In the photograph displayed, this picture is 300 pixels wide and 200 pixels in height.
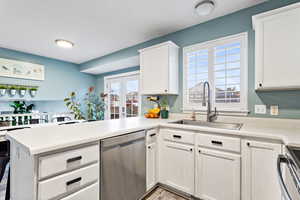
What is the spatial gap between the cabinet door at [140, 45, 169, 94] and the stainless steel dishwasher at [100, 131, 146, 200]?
3.22 feet

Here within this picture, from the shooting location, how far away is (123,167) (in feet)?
4.51

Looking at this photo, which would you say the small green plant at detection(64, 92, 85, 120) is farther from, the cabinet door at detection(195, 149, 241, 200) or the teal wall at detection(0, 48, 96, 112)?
the cabinet door at detection(195, 149, 241, 200)

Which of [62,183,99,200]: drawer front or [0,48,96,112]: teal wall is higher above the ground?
[0,48,96,112]: teal wall

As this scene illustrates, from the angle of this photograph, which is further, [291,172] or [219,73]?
[219,73]

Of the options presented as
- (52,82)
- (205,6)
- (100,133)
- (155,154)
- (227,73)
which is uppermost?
(205,6)

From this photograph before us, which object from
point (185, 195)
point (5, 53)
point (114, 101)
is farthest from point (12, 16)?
point (185, 195)

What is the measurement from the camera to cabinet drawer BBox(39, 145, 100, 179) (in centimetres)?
88

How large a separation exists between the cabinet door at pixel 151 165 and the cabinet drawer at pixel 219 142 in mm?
584

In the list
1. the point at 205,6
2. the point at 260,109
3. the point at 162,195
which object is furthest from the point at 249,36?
the point at 162,195

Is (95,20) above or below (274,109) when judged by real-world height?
above

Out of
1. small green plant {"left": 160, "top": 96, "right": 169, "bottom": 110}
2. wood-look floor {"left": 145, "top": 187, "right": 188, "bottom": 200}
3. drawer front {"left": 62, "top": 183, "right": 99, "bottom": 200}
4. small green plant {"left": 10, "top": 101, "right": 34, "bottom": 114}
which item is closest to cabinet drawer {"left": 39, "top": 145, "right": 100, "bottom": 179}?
drawer front {"left": 62, "top": 183, "right": 99, "bottom": 200}

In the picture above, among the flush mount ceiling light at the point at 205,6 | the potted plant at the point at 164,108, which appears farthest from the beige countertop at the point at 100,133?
the flush mount ceiling light at the point at 205,6

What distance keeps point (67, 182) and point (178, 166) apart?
1205mm

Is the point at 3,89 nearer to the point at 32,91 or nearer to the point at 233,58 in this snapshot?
the point at 32,91
